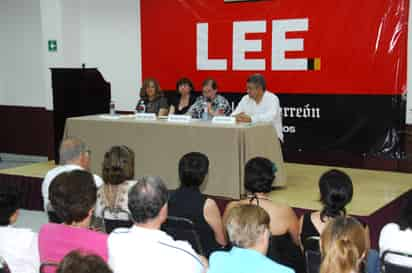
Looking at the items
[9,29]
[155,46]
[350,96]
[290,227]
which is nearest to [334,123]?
[350,96]

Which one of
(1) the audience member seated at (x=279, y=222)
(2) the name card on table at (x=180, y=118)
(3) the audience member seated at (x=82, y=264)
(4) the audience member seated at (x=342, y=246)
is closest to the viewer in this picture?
(3) the audience member seated at (x=82, y=264)

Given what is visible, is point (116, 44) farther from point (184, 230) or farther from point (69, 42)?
point (184, 230)

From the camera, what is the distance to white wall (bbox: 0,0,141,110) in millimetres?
7734

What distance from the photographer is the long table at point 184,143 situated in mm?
4801

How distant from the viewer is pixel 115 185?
2967mm

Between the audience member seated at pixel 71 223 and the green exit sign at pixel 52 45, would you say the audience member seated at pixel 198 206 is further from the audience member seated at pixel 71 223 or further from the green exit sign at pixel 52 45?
the green exit sign at pixel 52 45

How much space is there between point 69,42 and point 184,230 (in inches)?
225

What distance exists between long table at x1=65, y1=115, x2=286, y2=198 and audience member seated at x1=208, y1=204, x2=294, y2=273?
9.17 ft

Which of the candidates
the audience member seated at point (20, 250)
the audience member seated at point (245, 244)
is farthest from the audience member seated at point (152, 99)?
the audience member seated at point (245, 244)

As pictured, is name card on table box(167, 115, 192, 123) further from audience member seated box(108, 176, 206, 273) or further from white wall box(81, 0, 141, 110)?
audience member seated box(108, 176, 206, 273)

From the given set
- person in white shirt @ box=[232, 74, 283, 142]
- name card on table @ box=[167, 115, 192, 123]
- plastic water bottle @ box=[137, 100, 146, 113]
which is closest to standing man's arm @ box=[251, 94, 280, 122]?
person in white shirt @ box=[232, 74, 283, 142]

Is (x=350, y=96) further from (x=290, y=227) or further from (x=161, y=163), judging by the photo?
(x=290, y=227)

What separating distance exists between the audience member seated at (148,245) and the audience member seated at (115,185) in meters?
0.70

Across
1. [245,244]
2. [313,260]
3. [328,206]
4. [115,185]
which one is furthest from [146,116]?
[245,244]
